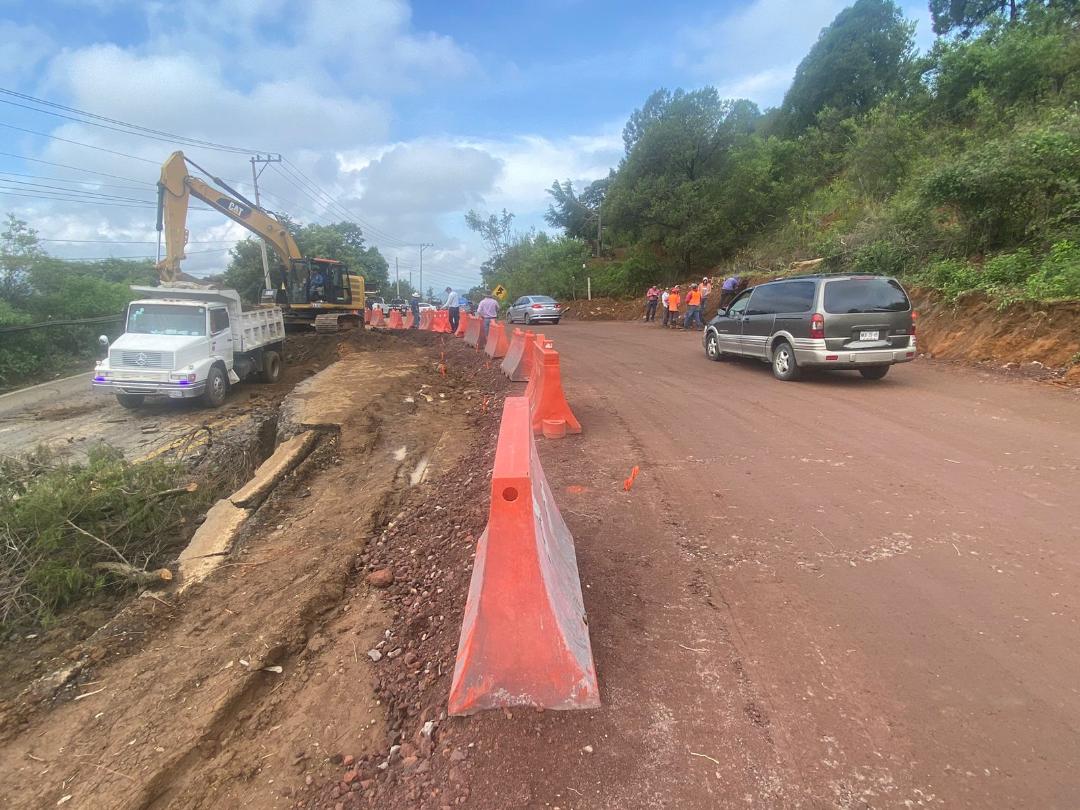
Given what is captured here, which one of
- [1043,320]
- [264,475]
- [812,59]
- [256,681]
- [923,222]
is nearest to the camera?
[256,681]

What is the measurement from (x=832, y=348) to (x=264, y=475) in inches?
337

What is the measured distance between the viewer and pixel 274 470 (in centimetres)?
745

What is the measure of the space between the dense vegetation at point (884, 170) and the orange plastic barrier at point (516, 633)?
11.7m

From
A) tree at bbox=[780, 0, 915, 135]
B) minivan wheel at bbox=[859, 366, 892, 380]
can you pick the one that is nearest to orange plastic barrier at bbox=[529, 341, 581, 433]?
minivan wheel at bbox=[859, 366, 892, 380]

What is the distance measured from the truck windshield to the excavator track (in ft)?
28.8

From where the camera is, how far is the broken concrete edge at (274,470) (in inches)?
263

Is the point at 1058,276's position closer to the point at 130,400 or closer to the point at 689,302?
the point at 689,302

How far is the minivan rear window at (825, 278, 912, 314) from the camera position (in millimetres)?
9477

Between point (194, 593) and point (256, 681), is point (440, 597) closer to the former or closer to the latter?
point (256, 681)

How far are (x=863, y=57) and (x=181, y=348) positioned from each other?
37.4 m

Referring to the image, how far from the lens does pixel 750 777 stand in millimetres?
2242

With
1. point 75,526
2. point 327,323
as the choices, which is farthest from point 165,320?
point 327,323

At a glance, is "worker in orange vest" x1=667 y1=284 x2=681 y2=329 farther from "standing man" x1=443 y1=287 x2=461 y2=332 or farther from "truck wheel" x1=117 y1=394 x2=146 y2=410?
"truck wheel" x1=117 y1=394 x2=146 y2=410

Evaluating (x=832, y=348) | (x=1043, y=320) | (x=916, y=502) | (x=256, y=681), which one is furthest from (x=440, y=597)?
(x=1043, y=320)
